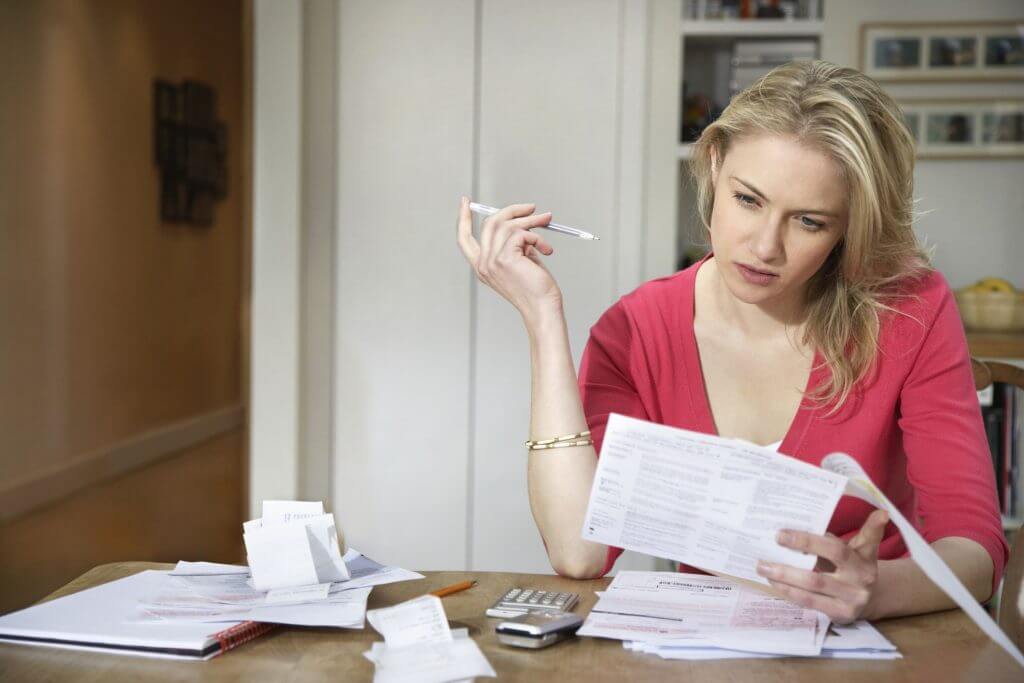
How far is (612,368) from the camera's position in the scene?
5.36ft

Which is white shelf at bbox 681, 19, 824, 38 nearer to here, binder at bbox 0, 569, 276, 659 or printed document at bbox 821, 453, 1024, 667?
printed document at bbox 821, 453, 1024, 667

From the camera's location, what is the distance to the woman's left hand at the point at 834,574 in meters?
1.02

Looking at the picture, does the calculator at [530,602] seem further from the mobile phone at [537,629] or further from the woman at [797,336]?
the woman at [797,336]

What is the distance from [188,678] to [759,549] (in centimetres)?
55

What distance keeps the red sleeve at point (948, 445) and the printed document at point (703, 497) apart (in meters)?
0.39

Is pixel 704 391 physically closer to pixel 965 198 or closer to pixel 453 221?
pixel 453 221

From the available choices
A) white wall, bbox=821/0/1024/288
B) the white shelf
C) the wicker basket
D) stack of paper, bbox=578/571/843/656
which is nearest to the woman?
stack of paper, bbox=578/571/843/656

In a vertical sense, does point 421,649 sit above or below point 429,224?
below

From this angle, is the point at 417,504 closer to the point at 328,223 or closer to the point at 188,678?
the point at 328,223

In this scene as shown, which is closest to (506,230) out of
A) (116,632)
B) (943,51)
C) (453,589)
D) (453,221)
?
(453,589)

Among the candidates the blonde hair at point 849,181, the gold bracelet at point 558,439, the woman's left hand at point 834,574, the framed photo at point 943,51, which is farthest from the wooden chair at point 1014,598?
the framed photo at point 943,51

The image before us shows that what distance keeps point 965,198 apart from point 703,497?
8.00 feet

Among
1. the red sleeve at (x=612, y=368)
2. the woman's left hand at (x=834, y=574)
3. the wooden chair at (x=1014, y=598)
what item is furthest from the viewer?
the red sleeve at (x=612, y=368)

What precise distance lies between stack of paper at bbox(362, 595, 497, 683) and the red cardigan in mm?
387
